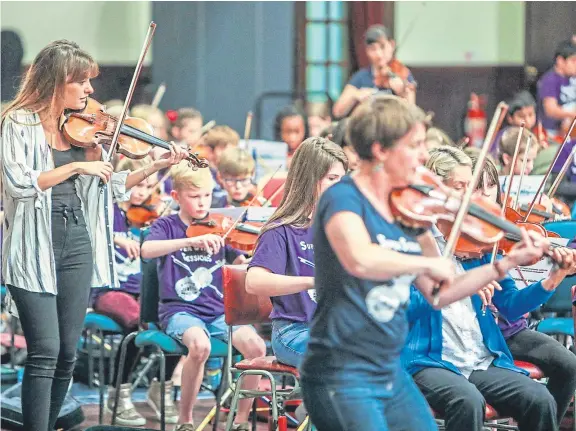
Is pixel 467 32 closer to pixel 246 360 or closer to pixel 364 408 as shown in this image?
pixel 246 360

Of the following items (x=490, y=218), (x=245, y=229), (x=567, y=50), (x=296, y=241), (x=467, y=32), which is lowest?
(x=245, y=229)

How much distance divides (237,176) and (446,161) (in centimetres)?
195

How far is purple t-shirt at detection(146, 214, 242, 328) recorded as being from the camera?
4.29 m

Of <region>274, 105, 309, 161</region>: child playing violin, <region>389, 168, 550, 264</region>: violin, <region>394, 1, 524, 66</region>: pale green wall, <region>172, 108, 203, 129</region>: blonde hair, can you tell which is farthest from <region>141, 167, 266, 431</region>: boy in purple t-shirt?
<region>394, 1, 524, 66</region>: pale green wall

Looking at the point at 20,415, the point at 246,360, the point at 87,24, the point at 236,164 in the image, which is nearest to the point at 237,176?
the point at 236,164

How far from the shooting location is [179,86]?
29.0 ft

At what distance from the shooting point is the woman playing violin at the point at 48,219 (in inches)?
137

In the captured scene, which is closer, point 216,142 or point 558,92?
point 216,142

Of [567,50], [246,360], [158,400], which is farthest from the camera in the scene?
[567,50]

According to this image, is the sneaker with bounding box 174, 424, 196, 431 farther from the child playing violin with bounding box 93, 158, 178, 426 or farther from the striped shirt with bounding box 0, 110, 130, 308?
the striped shirt with bounding box 0, 110, 130, 308

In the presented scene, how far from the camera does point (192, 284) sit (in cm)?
433

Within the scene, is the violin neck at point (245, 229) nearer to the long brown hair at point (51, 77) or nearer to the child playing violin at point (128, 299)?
the child playing violin at point (128, 299)

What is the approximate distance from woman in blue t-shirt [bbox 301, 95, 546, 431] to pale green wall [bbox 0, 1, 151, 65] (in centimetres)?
710

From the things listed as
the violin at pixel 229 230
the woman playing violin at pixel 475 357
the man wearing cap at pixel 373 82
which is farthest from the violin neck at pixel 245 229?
the man wearing cap at pixel 373 82
